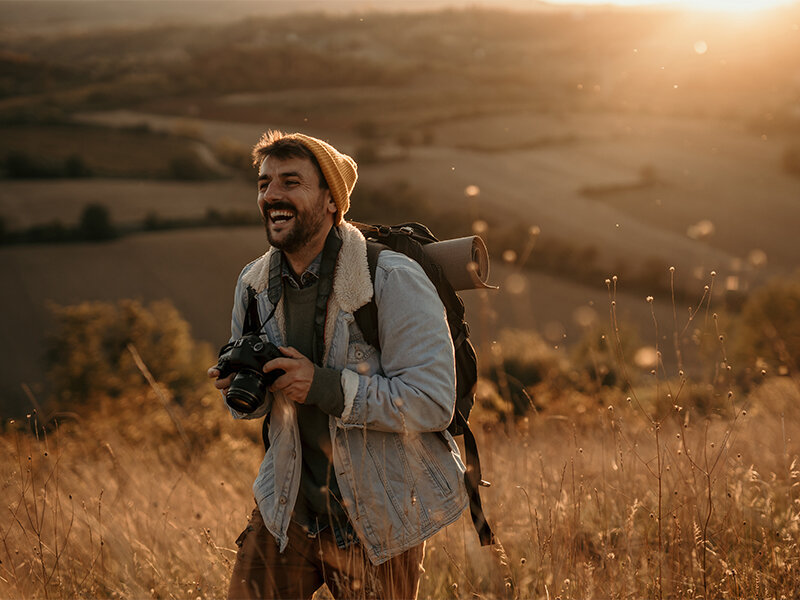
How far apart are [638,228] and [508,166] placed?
48.6ft

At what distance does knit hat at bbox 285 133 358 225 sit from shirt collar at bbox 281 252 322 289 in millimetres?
179

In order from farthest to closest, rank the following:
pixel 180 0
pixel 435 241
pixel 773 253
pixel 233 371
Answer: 1. pixel 180 0
2. pixel 773 253
3. pixel 435 241
4. pixel 233 371

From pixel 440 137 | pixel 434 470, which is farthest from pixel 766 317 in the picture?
pixel 440 137

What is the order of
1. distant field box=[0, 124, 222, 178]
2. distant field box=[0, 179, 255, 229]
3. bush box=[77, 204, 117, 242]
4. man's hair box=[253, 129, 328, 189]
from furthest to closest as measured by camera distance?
distant field box=[0, 124, 222, 178] → distant field box=[0, 179, 255, 229] → bush box=[77, 204, 117, 242] → man's hair box=[253, 129, 328, 189]

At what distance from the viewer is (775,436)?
423cm

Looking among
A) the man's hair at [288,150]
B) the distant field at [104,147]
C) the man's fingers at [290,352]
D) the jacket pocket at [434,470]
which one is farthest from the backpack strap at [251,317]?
the distant field at [104,147]

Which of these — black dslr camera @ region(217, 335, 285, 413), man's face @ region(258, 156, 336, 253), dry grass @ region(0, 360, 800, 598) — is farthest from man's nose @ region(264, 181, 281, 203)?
Answer: dry grass @ region(0, 360, 800, 598)

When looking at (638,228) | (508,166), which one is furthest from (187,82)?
(638,228)

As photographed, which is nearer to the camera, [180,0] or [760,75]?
[760,75]

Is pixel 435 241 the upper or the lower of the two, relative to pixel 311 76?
lower

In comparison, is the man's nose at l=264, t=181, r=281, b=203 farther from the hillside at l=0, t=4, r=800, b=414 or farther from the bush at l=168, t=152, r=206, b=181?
the bush at l=168, t=152, r=206, b=181

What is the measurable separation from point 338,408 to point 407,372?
0.23 meters

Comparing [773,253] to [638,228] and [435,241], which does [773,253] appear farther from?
[435,241]

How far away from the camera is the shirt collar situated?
2.13m
